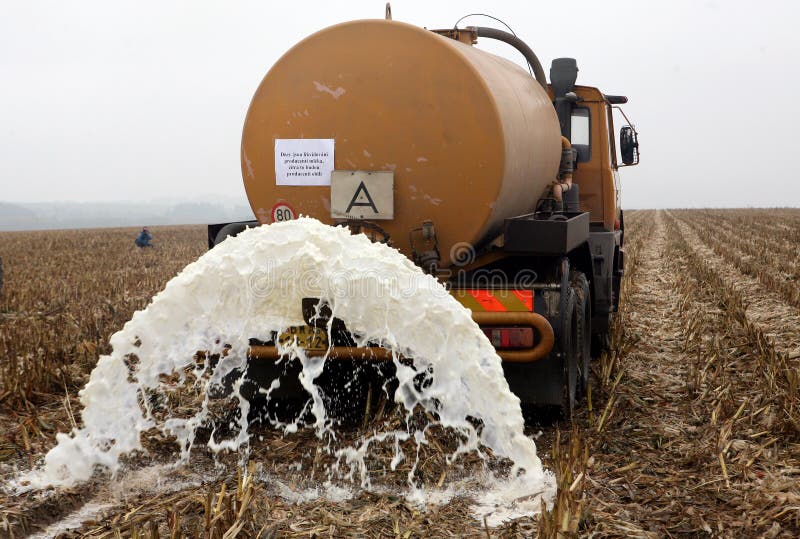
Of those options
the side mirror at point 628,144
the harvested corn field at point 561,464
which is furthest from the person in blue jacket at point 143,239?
the side mirror at point 628,144

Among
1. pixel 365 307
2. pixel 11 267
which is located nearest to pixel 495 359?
pixel 365 307

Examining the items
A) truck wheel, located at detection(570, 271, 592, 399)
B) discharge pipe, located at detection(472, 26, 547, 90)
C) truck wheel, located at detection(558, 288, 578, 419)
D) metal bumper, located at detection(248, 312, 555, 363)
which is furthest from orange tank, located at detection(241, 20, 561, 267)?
discharge pipe, located at detection(472, 26, 547, 90)

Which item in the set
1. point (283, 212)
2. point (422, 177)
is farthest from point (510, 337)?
point (283, 212)

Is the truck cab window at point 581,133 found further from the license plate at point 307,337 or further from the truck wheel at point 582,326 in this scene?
the license plate at point 307,337

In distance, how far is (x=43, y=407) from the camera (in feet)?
17.1

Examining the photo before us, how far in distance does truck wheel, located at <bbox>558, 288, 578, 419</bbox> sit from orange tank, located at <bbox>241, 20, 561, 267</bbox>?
619mm

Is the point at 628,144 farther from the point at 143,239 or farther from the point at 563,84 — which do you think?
the point at 143,239

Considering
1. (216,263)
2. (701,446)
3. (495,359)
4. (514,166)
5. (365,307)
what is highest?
(514,166)

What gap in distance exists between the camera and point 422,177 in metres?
4.15

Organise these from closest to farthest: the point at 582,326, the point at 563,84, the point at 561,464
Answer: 1. the point at 561,464
2. the point at 582,326
3. the point at 563,84

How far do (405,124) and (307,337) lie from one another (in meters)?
1.29

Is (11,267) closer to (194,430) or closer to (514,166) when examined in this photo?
(194,430)

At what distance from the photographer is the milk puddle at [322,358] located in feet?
11.9

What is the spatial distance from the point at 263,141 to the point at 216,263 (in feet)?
3.21
